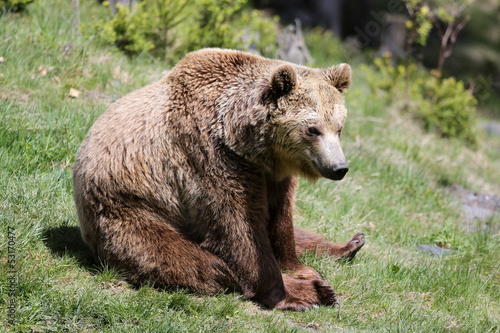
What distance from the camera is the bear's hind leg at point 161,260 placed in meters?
4.25

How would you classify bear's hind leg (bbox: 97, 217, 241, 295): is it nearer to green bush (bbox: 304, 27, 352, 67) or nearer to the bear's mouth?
the bear's mouth

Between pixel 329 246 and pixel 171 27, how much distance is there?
16.7 feet

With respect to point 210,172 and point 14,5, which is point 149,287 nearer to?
point 210,172

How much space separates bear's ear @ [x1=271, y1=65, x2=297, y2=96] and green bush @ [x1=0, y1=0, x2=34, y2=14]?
17.1ft

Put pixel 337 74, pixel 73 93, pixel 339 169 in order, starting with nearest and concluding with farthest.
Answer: pixel 339 169
pixel 337 74
pixel 73 93

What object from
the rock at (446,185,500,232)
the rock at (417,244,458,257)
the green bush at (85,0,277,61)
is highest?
the green bush at (85,0,277,61)

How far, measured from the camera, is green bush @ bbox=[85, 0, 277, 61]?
8.27 metres

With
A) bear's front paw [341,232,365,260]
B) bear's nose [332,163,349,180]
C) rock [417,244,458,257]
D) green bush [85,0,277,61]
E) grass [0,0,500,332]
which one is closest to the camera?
grass [0,0,500,332]

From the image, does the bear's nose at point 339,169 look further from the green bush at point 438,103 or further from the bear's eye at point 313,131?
the green bush at point 438,103

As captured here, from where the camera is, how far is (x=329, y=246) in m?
5.21

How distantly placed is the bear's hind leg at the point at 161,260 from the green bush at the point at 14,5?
4980 mm

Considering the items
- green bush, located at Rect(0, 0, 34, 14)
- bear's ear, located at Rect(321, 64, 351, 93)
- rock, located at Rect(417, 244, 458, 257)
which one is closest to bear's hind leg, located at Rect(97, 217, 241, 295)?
bear's ear, located at Rect(321, 64, 351, 93)

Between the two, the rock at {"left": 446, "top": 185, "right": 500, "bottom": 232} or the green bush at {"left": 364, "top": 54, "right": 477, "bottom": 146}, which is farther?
the green bush at {"left": 364, "top": 54, "right": 477, "bottom": 146}

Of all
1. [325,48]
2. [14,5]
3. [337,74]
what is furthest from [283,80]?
[325,48]
